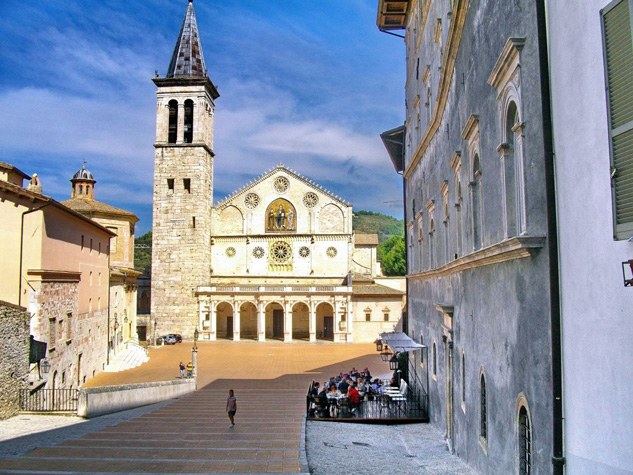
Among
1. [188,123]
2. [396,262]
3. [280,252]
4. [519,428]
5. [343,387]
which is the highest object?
[188,123]

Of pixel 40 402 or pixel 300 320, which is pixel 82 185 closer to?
pixel 300 320

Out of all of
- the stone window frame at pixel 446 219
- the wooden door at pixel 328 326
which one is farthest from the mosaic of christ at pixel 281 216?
the stone window frame at pixel 446 219

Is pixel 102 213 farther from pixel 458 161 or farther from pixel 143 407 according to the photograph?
pixel 458 161

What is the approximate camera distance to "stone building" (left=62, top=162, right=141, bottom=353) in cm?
3697

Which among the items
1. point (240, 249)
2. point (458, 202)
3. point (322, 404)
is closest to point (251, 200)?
point (240, 249)

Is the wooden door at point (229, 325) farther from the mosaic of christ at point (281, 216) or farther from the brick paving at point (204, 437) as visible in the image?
the brick paving at point (204, 437)

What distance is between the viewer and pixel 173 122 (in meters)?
53.4

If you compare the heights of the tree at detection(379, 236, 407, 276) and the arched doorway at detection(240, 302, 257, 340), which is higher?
the tree at detection(379, 236, 407, 276)

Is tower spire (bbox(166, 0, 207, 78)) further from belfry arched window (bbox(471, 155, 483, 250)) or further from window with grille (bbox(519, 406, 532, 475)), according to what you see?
window with grille (bbox(519, 406, 532, 475))

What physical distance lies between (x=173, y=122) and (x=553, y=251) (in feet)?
170

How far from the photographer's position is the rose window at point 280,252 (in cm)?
5369

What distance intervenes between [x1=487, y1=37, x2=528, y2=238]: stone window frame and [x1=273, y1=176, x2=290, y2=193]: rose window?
153 feet

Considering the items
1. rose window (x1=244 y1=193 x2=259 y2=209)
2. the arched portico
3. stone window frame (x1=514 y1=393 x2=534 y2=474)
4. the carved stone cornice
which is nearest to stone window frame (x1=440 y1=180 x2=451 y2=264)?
the carved stone cornice

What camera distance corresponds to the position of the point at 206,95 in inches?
2085
